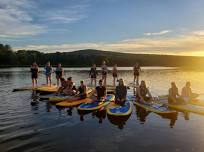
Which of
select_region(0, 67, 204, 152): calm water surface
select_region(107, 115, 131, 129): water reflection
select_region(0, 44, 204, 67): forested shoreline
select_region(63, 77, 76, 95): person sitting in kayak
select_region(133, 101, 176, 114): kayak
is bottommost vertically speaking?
select_region(0, 67, 204, 152): calm water surface

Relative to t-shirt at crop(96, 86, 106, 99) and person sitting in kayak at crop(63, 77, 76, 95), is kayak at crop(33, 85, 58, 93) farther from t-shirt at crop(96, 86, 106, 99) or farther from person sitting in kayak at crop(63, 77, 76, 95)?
t-shirt at crop(96, 86, 106, 99)

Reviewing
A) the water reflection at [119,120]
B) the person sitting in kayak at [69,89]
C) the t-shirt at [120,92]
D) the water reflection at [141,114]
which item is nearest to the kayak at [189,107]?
the water reflection at [141,114]

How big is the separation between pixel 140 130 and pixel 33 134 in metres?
5.20

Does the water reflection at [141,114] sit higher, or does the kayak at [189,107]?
the kayak at [189,107]

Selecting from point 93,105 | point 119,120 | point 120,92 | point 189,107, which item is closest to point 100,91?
point 120,92

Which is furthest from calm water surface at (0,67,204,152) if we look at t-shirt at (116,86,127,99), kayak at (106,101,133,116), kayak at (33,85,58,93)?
kayak at (33,85,58,93)

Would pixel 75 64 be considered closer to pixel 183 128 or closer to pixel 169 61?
pixel 169 61

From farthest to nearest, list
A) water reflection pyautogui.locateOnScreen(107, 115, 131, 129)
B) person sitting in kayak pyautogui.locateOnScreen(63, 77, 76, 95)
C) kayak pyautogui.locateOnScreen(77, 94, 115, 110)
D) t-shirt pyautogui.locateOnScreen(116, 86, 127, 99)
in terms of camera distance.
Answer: person sitting in kayak pyautogui.locateOnScreen(63, 77, 76, 95), t-shirt pyautogui.locateOnScreen(116, 86, 127, 99), kayak pyautogui.locateOnScreen(77, 94, 115, 110), water reflection pyautogui.locateOnScreen(107, 115, 131, 129)

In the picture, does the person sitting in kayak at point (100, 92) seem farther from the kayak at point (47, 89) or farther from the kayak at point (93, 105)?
the kayak at point (47, 89)

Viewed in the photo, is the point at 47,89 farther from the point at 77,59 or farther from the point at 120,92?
the point at 77,59

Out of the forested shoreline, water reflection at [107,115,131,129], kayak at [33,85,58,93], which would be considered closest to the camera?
water reflection at [107,115,131,129]

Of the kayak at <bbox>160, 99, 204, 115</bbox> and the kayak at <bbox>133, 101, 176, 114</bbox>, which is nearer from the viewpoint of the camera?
the kayak at <bbox>133, 101, 176, 114</bbox>

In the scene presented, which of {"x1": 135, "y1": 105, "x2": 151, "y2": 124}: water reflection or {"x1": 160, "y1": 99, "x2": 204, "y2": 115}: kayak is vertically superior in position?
{"x1": 160, "y1": 99, "x2": 204, "y2": 115}: kayak

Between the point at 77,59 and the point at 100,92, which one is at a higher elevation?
the point at 77,59
